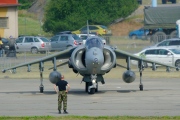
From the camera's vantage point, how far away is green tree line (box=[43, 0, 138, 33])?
7050cm

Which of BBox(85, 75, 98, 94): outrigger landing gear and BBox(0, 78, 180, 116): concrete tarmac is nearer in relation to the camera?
BBox(0, 78, 180, 116): concrete tarmac

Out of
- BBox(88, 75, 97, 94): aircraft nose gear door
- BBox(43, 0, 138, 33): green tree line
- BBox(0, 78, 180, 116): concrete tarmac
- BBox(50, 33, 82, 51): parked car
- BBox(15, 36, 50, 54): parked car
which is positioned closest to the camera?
BBox(0, 78, 180, 116): concrete tarmac

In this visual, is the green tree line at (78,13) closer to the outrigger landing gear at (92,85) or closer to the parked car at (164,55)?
the parked car at (164,55)

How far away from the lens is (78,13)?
7075cm

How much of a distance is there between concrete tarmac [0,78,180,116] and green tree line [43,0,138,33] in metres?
35.3

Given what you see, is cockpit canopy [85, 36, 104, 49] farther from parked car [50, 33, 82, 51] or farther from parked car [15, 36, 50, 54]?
parked car [50, 33, 82, 51]

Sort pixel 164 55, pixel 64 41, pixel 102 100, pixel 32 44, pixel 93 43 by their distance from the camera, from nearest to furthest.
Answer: pixel 102 100
pixel 93 43
pixel 164 55
pixel 64 41
pixel 32 44

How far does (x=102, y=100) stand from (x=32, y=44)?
30097mm

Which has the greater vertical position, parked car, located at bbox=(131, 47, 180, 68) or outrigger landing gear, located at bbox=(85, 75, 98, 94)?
parked car, located at bbox=(131, 47, 180, 68)

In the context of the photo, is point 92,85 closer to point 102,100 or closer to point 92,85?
point 92,85

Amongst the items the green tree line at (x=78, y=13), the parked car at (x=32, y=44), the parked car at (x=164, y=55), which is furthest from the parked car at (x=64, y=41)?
the green tree line at (x=78, y=13)

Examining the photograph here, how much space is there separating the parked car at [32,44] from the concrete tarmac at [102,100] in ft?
58.8

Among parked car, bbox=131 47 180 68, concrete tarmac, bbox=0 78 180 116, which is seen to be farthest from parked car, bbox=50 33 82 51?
concrete tarmac, bbox=0 78 180 116

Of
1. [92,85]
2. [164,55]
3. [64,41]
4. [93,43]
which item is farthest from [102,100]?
[64,41]
